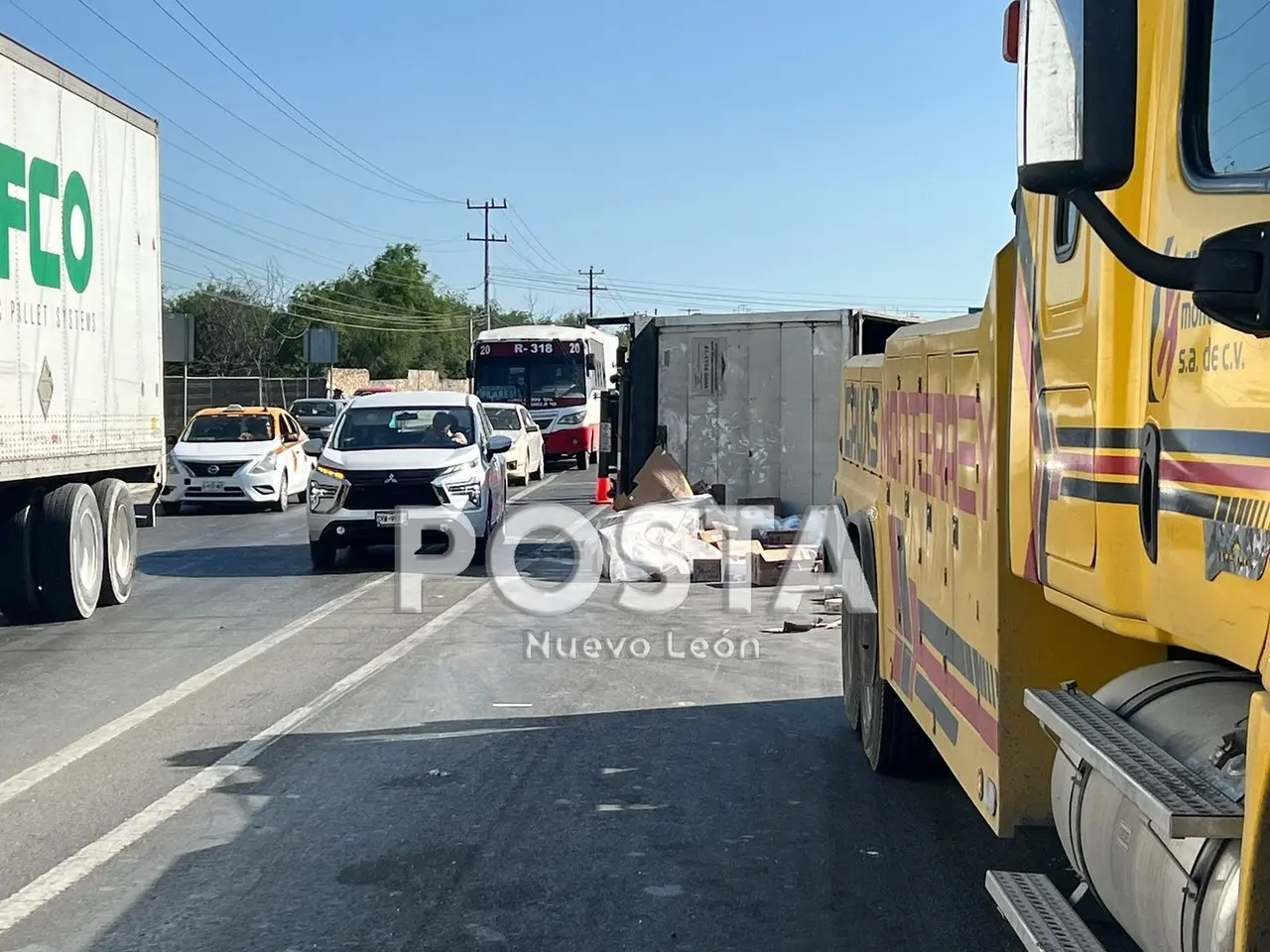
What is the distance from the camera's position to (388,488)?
15.3m

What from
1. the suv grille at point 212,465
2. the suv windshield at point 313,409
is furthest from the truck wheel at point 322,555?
the suv windshield at point 313,409

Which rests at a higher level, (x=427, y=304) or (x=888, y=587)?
(x=427, y=304)

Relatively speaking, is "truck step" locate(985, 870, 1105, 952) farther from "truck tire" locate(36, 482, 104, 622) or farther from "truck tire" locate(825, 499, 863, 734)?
"truck tire" locate(36, 482, 104, 622)

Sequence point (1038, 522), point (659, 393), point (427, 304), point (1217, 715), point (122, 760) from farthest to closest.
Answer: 1. point (427, 304)
2. point (659, 393)
3. point (122, 760)
4. point (1038, 522)
5. point (1217, 715)

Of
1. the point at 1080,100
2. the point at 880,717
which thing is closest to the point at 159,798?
the point at 880,717

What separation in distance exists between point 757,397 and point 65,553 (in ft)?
27.1

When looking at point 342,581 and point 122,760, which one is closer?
point 122,760

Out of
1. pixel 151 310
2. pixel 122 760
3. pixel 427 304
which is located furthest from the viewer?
pixel 427 304

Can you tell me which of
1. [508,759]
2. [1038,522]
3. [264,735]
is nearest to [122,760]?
[264,735]

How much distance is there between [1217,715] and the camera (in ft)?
9.94

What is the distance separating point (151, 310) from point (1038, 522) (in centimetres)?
1179

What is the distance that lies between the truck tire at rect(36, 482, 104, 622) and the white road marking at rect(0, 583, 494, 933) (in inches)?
131

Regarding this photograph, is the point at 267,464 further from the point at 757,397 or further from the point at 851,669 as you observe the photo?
the point at 851,669

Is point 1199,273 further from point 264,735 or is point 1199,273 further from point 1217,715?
point 264,735
